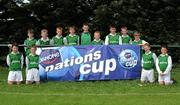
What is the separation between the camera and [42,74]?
60.1 ft

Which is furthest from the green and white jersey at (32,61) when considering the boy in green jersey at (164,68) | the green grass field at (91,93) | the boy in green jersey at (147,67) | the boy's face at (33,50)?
the boy in green jersey at (164,68)

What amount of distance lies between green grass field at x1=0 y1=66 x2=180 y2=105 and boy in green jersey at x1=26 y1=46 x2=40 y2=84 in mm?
419

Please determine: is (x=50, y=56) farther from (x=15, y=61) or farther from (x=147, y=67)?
(x=147, y=67)

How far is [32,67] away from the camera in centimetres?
1789

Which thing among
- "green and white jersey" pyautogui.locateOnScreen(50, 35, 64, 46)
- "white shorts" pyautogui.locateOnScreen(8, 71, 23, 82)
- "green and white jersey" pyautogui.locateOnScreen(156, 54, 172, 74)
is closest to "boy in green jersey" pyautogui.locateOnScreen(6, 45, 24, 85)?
"white shorts" pyautogui.locateOnScreen(8, 71, 23, 82)

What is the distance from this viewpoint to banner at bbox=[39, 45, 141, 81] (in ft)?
59.7

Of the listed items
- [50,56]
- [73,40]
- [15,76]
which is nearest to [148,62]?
[73,40]

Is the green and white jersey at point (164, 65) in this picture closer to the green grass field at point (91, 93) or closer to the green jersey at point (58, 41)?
the green grass field at point (91, 93)

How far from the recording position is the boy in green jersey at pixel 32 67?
17.7 metres

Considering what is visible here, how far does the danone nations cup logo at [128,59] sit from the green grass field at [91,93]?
0.63 metres

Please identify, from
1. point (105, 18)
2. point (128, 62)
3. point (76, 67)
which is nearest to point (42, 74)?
point (76, 67)

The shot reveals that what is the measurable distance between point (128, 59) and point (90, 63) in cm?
134

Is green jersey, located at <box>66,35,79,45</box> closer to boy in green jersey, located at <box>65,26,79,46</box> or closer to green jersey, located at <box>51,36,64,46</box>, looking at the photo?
boy in green jersey, located at <box>65,26,79,46</box>

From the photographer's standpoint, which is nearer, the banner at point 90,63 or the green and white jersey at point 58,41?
the banner at point 90,63
